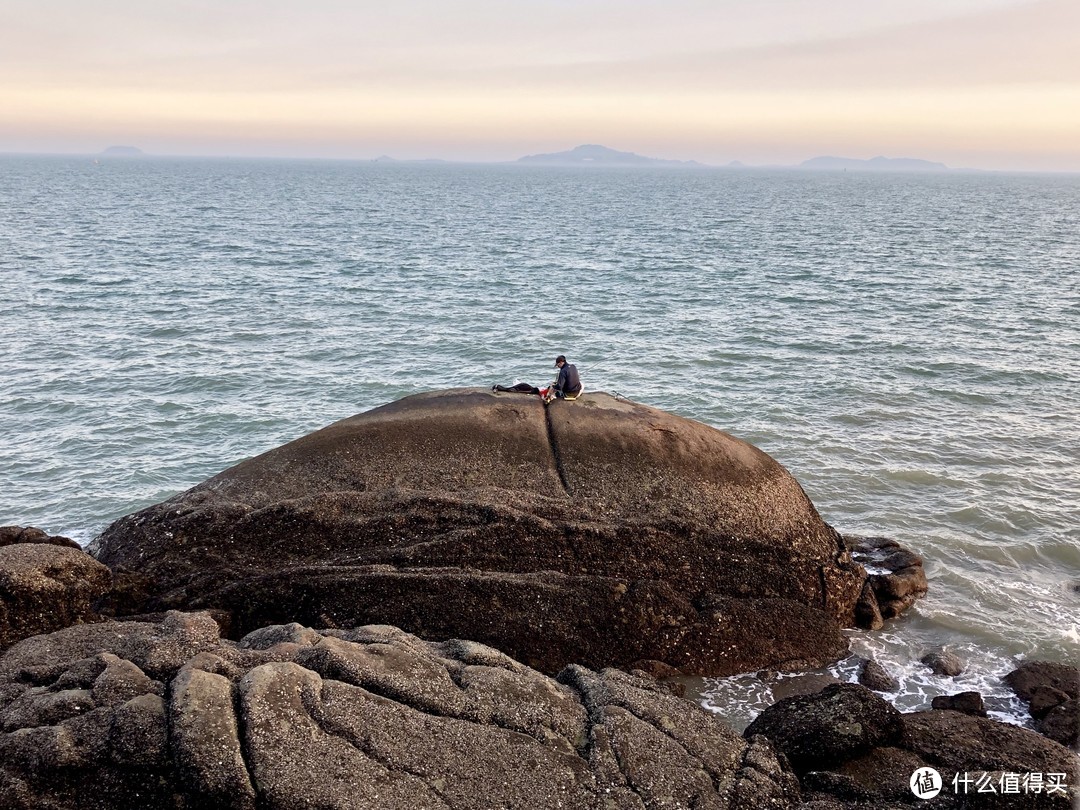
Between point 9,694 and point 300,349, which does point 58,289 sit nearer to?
point 300,349

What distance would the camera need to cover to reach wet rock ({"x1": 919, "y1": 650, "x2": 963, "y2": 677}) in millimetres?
16375

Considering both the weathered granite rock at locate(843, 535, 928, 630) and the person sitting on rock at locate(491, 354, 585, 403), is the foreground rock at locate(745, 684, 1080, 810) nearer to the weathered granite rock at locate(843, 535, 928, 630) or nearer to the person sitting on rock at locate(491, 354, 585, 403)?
the weathered granite rock at locate(843, 535, 928, 630)

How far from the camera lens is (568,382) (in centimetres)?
1945

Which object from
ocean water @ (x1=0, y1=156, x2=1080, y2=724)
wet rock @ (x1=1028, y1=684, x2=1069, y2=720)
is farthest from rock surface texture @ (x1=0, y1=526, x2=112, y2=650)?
wet rock @ (x1=1028, y1=684, x2=1069, y2=720)

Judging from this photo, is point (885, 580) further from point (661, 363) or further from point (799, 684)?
point (661, 363)

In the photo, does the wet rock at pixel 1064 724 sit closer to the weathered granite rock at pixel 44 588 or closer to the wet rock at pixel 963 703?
the wet rock at pixel 963 703

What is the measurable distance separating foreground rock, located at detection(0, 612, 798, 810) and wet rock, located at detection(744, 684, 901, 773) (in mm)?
773

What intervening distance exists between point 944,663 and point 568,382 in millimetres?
9519

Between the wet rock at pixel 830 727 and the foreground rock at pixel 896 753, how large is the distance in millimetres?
14

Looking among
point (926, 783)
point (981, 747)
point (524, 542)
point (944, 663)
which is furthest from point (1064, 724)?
point (524, 542)

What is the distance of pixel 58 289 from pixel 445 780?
163 ft

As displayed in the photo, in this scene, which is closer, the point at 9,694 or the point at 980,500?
the point at 9,694

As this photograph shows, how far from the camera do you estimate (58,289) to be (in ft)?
164

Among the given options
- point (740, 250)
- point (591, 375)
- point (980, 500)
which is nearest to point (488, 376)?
point (591, 375)
